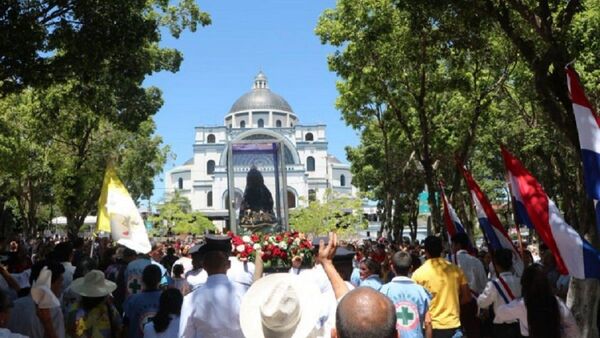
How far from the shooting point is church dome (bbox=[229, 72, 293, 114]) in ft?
319

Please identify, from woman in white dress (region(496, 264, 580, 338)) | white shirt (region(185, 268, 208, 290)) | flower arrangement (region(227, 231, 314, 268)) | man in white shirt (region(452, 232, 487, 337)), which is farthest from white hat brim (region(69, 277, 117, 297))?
flower arrangement (region(227, 231, 314, 268))

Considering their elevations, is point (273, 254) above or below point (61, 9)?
below

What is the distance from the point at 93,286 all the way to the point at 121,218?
331cm

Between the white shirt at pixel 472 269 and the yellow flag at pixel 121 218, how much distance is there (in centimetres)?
375

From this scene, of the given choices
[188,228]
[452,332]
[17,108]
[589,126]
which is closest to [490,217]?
[452,332]

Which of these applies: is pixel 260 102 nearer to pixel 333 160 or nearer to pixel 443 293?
pixel 333 160

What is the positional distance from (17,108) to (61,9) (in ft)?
47.8

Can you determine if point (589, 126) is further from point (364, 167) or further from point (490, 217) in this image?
point (364, 167)

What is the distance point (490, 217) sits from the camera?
25.6 feet

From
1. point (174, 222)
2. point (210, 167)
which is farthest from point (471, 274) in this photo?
point (210, 167)

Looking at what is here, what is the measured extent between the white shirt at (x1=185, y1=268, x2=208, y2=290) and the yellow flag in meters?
0.61

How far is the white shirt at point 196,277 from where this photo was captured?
851cm

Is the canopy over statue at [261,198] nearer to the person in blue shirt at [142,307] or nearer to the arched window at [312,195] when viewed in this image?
the person in blue shirt at [142,307]

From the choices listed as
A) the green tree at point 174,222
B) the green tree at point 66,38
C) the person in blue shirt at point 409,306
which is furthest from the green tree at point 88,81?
the green tree at point 174,222
